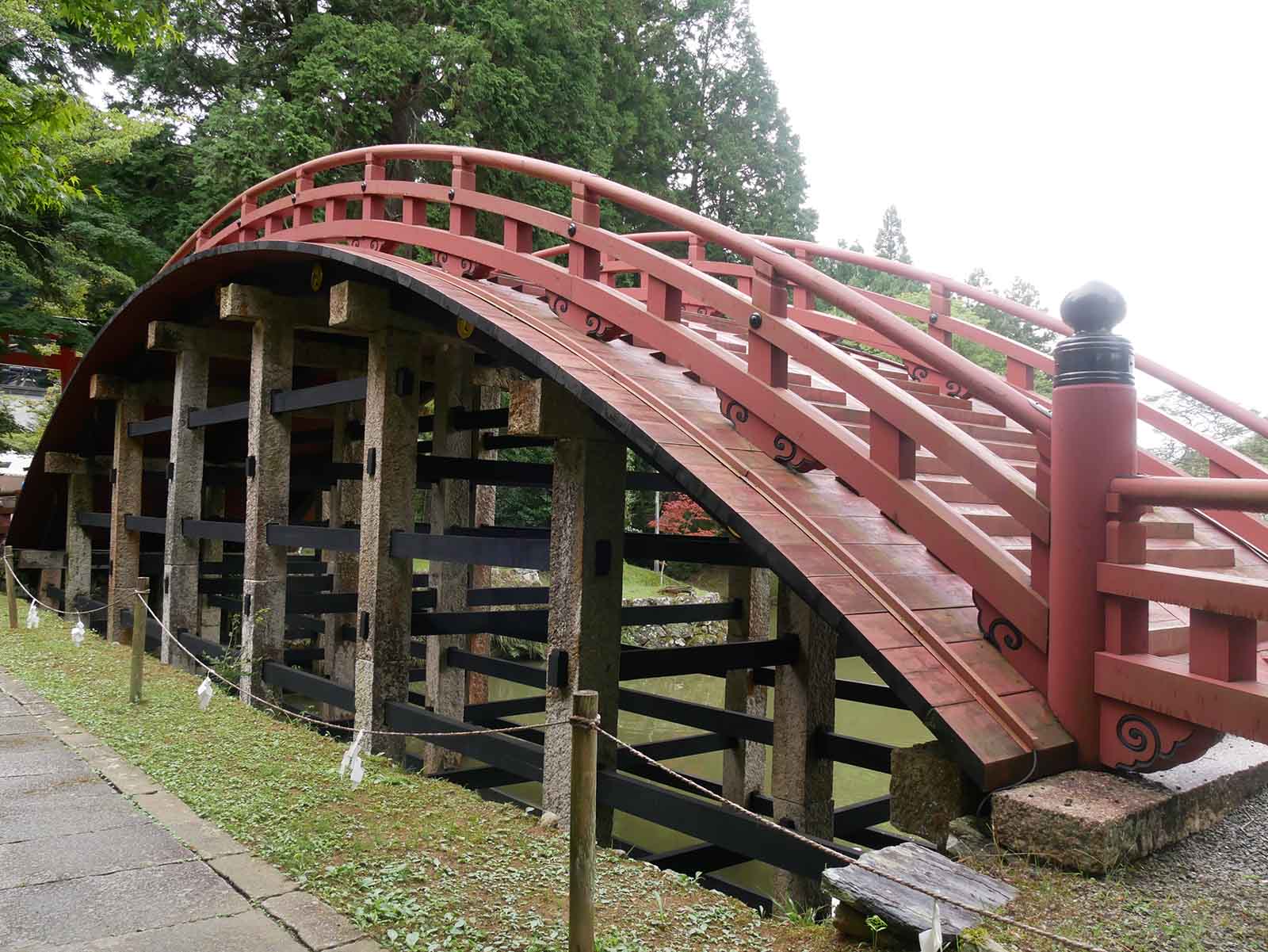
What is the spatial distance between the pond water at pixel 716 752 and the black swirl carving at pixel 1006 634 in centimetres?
501

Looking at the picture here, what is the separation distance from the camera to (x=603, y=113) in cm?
2047

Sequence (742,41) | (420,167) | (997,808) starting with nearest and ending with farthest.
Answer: (997,808), (420,167), (742,41)

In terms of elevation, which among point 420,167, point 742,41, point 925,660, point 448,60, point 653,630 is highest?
point 742,41

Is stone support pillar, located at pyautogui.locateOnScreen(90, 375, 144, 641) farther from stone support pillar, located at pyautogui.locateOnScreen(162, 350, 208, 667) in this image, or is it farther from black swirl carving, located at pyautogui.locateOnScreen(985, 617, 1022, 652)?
black swirl carving, located at pyautogui.locateOnScreen(985, 617, 1022, 652)

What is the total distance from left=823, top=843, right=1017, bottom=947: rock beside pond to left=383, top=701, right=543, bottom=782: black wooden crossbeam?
228cm

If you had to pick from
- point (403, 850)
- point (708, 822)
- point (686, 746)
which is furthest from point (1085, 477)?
point (686, 746)

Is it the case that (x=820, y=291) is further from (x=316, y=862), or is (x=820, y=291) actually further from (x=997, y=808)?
(x=316, y=862)

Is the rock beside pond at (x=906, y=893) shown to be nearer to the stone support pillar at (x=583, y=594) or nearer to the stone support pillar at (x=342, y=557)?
the stone support pillar at (x=583, y=594)

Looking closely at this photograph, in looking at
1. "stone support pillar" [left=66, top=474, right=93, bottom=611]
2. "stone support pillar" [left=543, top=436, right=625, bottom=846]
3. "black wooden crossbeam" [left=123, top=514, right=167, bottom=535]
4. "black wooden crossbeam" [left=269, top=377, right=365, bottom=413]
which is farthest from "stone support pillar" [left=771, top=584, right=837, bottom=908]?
"stone support pillar" [left=66, top=474, right=93, bottom=611]

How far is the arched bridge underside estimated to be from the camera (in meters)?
3.05

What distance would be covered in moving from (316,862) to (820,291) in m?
3.14

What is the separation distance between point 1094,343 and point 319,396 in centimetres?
553

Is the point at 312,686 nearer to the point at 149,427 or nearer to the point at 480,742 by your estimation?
the point at 480,742

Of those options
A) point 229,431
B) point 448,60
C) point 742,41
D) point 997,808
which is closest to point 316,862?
point 997,808
